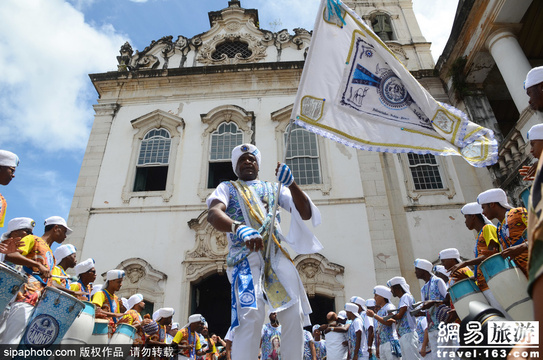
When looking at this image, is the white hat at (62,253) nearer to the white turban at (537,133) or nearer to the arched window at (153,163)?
the white turban at (537,133)

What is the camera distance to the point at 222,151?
11.5 metres

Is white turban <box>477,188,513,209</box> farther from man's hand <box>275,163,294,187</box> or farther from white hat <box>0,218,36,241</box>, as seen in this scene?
white hat <box>0,218,36,241</box>

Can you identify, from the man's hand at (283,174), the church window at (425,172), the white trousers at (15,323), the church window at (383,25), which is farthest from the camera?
the church window at (383,25)

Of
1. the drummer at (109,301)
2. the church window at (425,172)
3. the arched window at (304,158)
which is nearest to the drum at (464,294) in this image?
the drummer at (109,301)

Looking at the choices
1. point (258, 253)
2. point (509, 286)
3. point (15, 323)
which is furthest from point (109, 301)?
point (509, 286)

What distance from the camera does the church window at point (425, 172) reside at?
429 inches

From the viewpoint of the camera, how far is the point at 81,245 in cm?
993

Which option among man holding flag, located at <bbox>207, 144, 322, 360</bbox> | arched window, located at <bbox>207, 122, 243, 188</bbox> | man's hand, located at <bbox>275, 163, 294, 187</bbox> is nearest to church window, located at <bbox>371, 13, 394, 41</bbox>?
arched window, located at <bbox>207, 122, 243, 188</bbox>

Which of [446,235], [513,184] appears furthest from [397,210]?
[513,184]

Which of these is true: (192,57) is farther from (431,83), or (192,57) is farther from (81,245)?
(431,83)

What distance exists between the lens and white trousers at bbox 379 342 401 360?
5790 mm

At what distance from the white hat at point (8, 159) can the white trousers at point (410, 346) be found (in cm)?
561

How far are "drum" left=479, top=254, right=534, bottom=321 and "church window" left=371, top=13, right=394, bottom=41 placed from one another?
1323cm

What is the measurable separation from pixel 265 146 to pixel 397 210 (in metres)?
4.33
